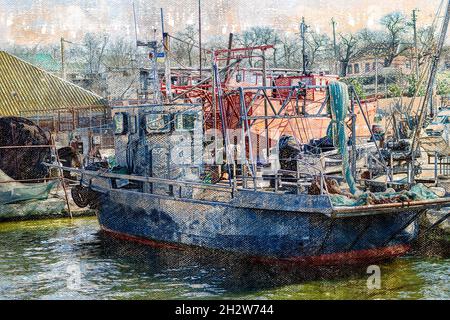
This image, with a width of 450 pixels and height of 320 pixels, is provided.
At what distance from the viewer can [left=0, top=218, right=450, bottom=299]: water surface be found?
42.7 feet

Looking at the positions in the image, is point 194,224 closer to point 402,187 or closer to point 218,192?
point 218,192

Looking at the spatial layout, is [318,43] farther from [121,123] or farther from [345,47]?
[121,123]

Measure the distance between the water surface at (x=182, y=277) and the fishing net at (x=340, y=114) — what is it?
2.31 meters

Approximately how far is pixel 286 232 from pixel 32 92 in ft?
78.1

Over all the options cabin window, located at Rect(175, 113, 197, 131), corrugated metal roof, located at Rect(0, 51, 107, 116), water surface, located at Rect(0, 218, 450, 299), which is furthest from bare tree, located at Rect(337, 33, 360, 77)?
water surface, located at Rect(0, 218, 450, 299)

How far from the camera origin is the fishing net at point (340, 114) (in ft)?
46.0

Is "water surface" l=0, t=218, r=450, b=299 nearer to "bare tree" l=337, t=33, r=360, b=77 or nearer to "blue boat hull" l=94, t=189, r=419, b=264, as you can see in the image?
"blue boat hull" l=94, t=189, r=419, b=264

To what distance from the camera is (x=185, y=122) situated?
1762 cm

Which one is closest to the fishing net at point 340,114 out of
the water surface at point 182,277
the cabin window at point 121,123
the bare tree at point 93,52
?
the water surface at point 182,277

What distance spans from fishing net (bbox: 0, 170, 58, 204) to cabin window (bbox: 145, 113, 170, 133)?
601cm

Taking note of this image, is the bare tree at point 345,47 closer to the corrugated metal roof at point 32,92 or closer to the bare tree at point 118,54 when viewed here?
the bare tree at point 118,54

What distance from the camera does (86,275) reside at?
48.4ft

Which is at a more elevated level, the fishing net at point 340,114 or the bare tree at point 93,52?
the bare tree at point 93,52
